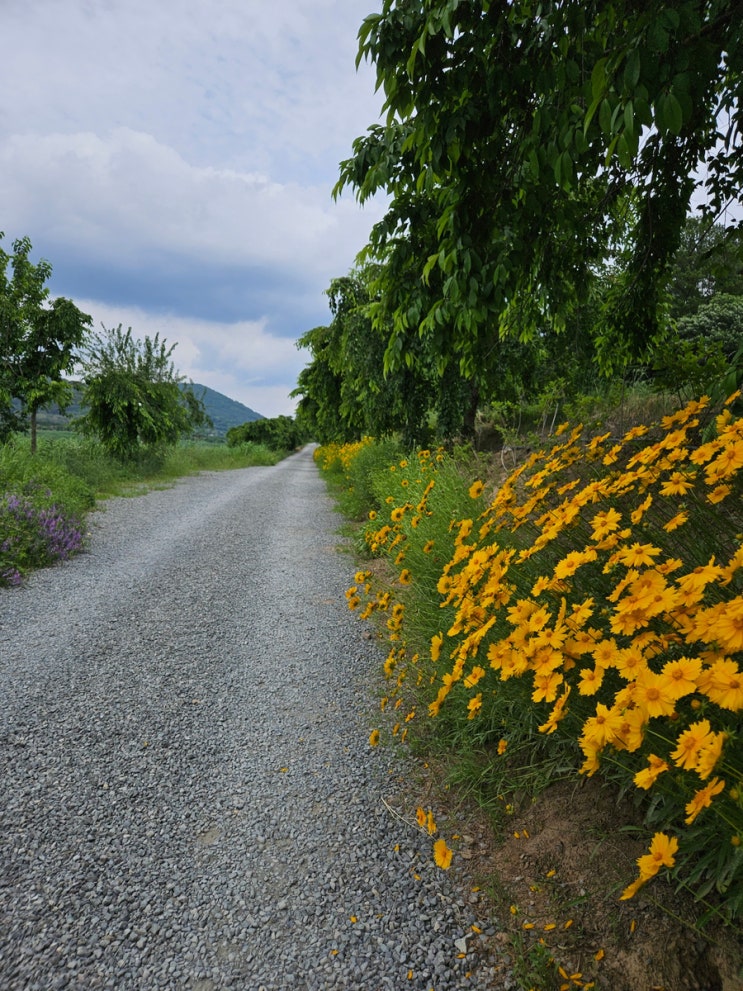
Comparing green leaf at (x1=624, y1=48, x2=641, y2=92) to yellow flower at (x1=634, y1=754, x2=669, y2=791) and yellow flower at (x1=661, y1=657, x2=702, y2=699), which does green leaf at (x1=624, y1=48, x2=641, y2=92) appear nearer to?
yellow flower at (x1=661, y1=657, x2=702, y2=699)

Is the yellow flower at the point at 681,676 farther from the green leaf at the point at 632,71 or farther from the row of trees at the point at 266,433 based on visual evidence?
the row of trees at the point at 266,433

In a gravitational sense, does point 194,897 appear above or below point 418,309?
below

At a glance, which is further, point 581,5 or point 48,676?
point 48,676

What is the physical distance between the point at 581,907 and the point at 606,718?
0.70 metres

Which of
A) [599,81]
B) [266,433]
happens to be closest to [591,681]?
[599,81]

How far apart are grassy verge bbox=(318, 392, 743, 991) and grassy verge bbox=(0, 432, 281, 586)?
4495 mm

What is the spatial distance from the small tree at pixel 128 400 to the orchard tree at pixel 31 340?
8.49ft

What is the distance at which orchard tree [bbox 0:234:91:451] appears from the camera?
462 inches

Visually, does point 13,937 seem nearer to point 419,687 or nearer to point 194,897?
point 194,897

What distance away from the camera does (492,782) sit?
6.65 ft

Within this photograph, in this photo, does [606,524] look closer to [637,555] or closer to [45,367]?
[637,555]

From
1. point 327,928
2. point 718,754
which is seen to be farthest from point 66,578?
point 718,754

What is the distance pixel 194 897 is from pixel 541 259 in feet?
12.8

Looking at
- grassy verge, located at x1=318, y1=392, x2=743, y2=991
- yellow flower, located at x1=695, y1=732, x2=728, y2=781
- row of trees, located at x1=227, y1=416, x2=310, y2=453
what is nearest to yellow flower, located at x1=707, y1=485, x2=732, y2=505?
grassy verge, located at x1=318, y1=392, x2=743, y2=991
